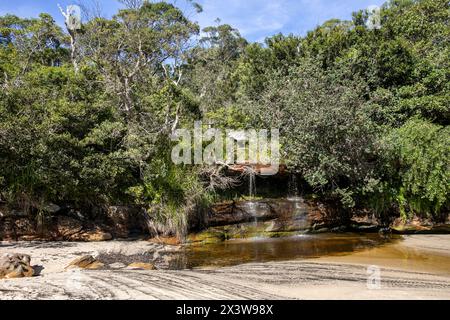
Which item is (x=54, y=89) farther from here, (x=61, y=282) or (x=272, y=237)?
(x=272, y=237)

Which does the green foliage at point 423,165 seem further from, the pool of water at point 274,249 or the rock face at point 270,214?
the rock face at point 270,214

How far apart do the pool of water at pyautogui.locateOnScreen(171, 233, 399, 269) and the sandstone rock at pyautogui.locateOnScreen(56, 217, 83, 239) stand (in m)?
3.95

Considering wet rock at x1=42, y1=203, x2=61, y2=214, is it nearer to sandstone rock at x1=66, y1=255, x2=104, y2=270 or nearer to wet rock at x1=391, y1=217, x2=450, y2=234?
sandstone rock at x1=66, y1=255, x2=104, y2=270

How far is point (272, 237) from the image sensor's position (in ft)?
44.1

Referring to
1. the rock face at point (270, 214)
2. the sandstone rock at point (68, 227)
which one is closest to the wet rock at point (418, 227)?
the rock face at point (270, 214)

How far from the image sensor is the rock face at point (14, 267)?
23.9ft

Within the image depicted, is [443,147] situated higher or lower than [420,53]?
lower

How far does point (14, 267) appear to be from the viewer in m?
7.49

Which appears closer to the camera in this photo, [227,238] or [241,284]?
[241,284]

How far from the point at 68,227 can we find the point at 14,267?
4.48 meters

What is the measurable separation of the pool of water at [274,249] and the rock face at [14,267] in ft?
11.4

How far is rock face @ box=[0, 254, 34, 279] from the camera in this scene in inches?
287

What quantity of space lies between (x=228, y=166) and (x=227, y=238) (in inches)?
109
